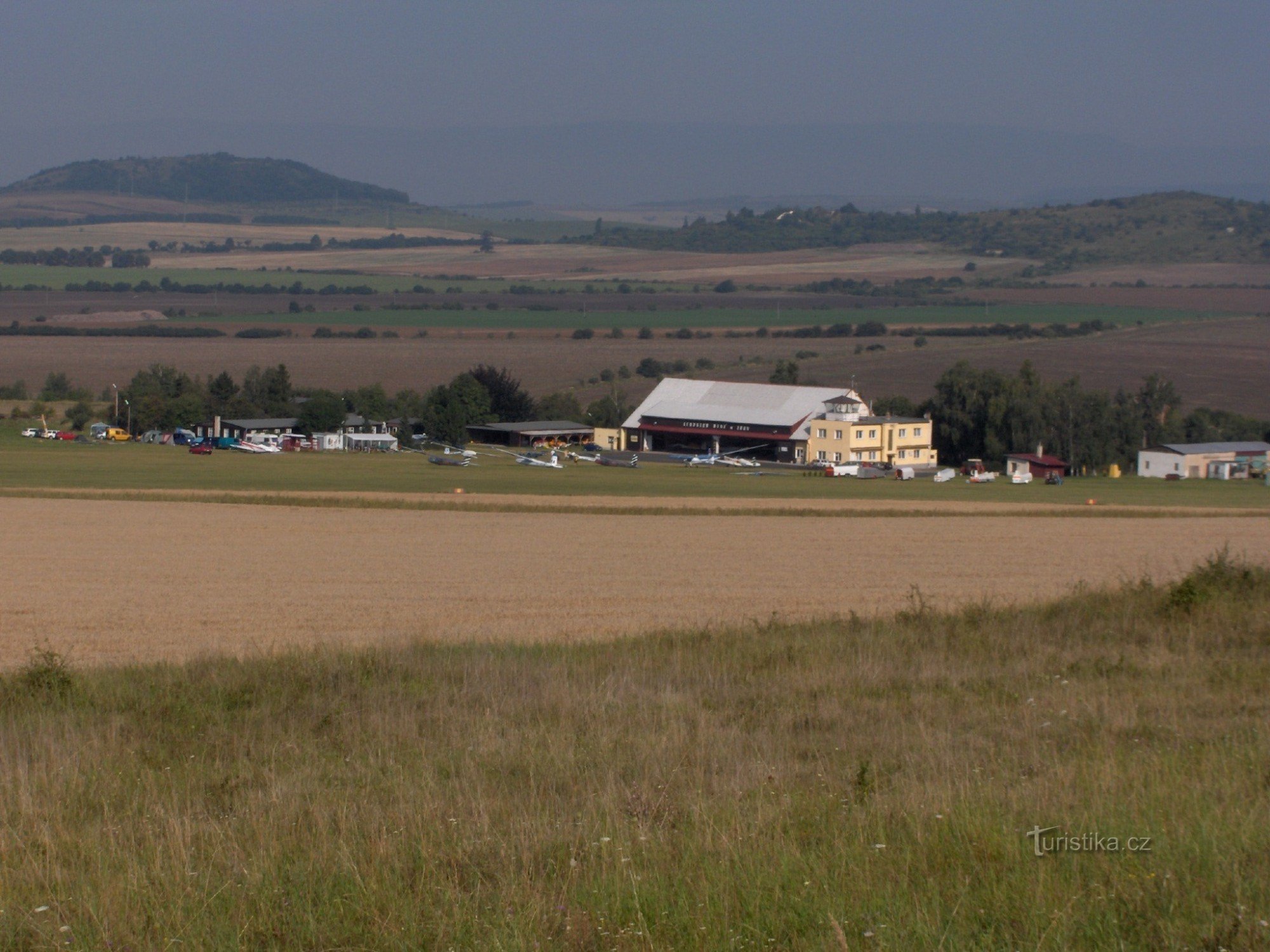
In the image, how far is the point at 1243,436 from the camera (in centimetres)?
7056

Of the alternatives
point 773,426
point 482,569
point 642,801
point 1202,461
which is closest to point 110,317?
point 773,426

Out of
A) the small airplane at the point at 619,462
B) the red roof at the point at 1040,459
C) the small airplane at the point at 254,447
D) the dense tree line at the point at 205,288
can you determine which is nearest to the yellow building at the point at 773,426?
the red roof at the point at 1040,459

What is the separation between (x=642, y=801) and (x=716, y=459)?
195ft

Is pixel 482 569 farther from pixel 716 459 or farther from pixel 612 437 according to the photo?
pixel 612 437

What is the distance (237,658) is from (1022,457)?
180ft

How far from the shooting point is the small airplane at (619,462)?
59500mm

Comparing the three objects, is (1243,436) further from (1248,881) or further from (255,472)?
(1248,881)

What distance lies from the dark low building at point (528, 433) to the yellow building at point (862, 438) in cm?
1350

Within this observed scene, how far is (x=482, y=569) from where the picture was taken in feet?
74.8

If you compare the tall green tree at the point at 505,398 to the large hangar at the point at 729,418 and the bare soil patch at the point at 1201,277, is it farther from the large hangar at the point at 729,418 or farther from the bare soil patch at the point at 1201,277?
the bare soil patch at the point at 1201,277

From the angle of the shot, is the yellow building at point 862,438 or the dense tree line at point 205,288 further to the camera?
the dense tree line at point 205,288

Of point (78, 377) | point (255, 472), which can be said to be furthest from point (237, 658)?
point (78, 377)

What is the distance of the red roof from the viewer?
199 feet

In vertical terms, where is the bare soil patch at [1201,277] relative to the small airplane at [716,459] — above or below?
above
